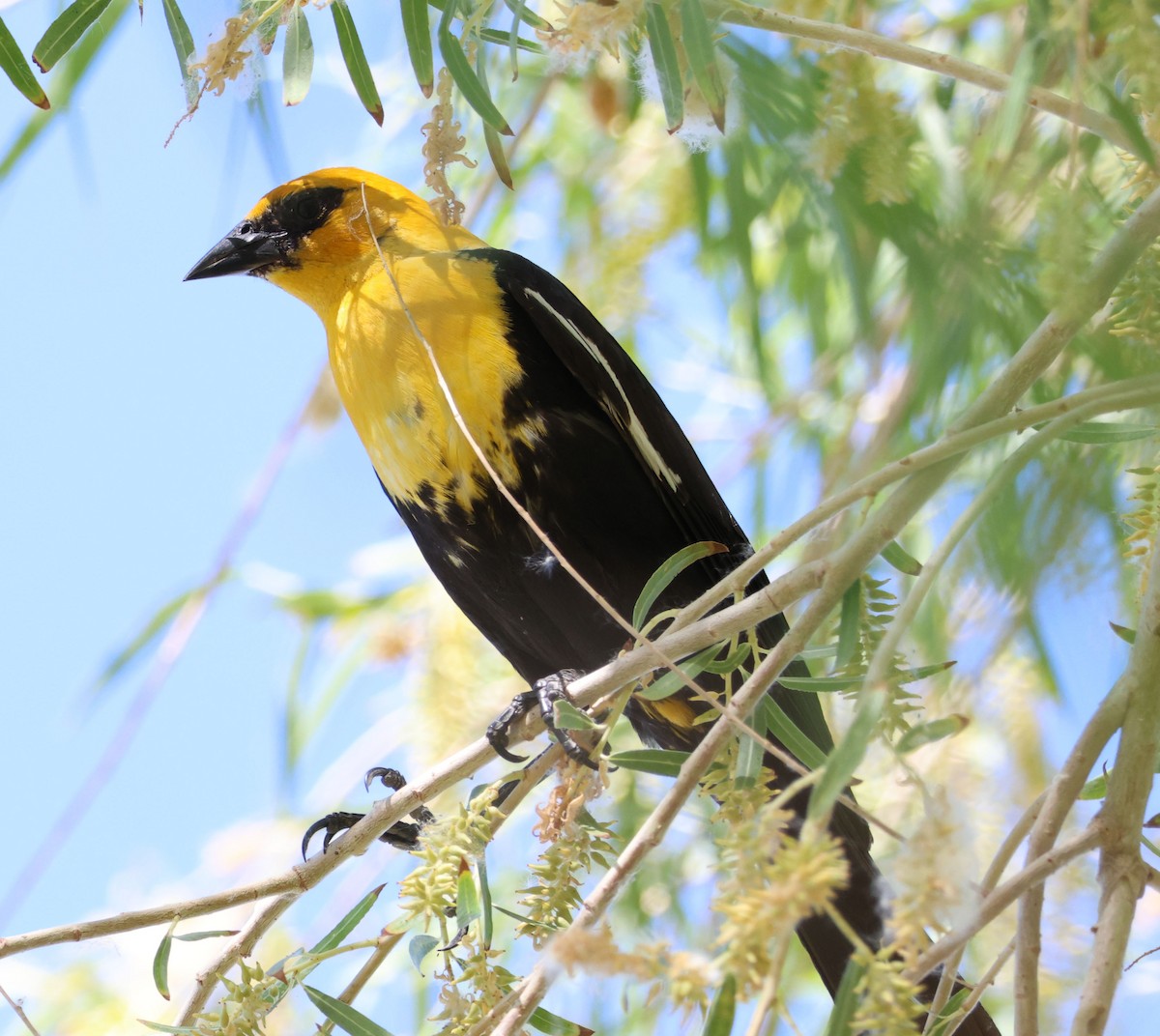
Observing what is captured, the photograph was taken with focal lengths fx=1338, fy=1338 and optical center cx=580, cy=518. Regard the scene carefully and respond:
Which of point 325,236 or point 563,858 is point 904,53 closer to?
point 563,858

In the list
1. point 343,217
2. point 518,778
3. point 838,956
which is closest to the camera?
point 518,778

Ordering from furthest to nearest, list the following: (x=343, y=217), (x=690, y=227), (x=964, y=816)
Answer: (x=690, y=227) < (x=343, y=217) < (x=964, y=816)

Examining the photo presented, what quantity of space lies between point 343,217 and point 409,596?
1.21m

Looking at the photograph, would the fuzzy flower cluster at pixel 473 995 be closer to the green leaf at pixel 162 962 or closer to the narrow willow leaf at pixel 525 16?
the green leaf at pixel 162 962

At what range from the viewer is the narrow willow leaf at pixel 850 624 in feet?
3.83

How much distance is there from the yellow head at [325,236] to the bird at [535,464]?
0.9 inches

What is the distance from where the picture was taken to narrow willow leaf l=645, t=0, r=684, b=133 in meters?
1.42

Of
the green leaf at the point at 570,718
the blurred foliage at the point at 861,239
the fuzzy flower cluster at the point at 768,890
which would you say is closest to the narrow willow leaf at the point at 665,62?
the blurred foliage at the point at 861,239

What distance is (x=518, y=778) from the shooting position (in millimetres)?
1733

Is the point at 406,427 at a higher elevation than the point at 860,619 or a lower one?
higher

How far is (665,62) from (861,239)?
0.64 metres

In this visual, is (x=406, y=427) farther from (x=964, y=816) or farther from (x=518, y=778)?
(x=964, y=816)

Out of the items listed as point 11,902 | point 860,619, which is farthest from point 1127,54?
point 11,902

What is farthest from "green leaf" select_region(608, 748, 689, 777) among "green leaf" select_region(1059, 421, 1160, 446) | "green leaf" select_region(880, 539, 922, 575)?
"green leaf" select_region(1059, 421, 1160, 446)
